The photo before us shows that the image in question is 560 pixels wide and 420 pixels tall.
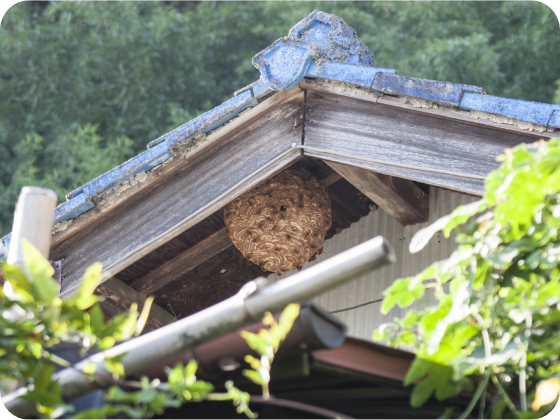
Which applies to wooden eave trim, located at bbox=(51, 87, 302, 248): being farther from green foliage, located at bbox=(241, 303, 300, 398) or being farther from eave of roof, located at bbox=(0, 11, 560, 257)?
green foliage, located at bbox=(241, 303, 300, 398)

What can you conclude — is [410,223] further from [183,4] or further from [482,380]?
[183,4]

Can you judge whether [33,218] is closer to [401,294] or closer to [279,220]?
[401,294]

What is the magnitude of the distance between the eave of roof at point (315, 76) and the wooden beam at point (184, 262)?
79cm

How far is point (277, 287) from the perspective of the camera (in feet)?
5.05

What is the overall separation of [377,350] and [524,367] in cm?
34

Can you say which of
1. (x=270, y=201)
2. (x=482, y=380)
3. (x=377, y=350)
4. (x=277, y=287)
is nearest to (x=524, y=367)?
(x=482, y=380)

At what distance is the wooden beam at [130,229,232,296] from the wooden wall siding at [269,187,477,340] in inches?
23.5

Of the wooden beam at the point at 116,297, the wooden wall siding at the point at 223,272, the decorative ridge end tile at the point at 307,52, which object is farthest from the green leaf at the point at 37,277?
the wooden wall siding at the point at 223,272

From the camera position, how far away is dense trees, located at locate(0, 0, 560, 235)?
1216cm

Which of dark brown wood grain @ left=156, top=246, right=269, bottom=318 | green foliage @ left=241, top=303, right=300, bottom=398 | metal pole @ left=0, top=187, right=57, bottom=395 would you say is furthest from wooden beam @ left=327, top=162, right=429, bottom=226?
green foliage @ left=241, top=303, right=300, bottom=398

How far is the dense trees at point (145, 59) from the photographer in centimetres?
1216

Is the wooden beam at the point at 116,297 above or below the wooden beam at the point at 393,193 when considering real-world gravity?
below

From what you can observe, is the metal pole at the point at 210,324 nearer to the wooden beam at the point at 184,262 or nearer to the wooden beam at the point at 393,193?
the wooden beam at the point at 393,193

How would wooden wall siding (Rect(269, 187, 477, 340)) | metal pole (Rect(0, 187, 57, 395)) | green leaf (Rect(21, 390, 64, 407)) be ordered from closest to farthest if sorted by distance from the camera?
green leaf (Rect(21, 390, 64, 407)), metal pole (Rect(0, 187, 57, 395)), wooden wall siding (Rect(269, 187, 477, 340))
